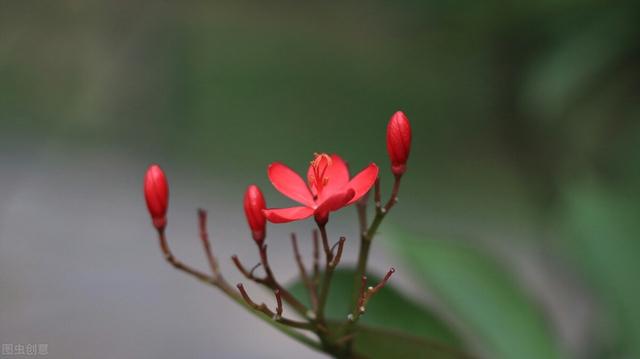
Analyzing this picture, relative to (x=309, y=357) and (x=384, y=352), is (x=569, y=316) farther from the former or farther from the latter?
(x=384, y=352)

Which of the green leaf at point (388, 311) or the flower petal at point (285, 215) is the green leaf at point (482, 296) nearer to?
the green leaf at point (388, 311)

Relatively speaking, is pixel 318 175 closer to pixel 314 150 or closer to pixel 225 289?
pixel 225 289

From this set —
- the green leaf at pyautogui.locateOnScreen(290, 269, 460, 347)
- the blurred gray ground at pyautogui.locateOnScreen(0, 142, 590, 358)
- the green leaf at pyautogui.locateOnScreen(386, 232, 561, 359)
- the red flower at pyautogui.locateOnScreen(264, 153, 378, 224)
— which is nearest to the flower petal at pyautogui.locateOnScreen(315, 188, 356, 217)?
the red flower at pyautogui.locateOnScreen(264, 153, 378, 224)

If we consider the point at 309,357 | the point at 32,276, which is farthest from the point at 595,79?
the point at 32,276

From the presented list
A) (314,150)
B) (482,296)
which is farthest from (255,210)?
(314,150)

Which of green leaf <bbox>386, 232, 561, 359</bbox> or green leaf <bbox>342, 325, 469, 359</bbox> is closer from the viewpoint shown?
green leaf <bbox>342, 325, 469, 359</bbox>

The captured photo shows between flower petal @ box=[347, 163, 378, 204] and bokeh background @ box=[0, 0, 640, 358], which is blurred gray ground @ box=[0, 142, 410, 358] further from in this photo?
flower petal @ box=[347, 163, 378, 204]


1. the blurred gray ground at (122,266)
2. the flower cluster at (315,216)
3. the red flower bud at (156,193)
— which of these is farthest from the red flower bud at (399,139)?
the blurred gray ground at (122,266)

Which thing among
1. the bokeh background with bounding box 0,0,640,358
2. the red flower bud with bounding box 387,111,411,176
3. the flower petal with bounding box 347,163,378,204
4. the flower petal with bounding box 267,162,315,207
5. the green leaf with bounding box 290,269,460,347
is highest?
the bokeh background with bounding box 0,0,640,358
